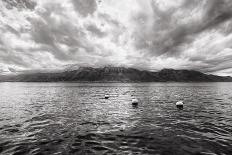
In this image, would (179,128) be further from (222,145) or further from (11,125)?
(11,125)

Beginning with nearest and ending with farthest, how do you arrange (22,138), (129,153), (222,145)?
(129,153) < (222,145) < (22,138)

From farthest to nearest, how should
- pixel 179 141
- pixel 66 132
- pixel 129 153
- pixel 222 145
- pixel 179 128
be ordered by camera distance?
pixel 179 128 → pixel 66 132 → pixel 179 141 → pixel 222 145 → pixel 129 153

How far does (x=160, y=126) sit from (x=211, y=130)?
216 inches

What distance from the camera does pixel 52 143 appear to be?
41.4ft

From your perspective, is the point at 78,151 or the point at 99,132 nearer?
the point at 78,151

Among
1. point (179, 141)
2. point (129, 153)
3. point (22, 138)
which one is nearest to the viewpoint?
point (129, 153)

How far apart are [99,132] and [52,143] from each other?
489 cm

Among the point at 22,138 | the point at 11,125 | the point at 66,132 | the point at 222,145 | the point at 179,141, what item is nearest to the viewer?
the point at 222,145

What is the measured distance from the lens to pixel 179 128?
55.2 ft

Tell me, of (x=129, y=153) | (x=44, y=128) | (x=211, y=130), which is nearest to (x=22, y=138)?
(x=44, y=128)

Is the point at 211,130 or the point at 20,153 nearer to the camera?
the point at 20,153

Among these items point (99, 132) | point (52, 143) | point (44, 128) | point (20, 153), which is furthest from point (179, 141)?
point (44, 128)

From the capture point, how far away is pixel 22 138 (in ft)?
45.4

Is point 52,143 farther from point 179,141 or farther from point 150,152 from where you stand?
point 179,141
